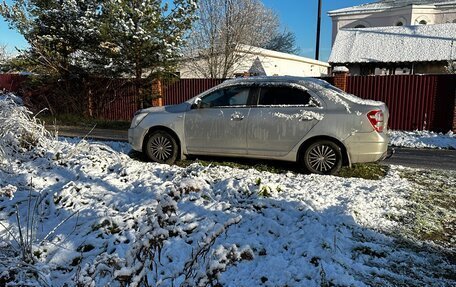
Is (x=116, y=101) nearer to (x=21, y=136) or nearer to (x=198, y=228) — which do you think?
(x=21, y=136)

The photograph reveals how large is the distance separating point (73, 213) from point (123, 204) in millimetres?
596

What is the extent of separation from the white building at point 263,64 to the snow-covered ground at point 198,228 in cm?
1858

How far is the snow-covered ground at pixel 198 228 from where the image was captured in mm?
3262

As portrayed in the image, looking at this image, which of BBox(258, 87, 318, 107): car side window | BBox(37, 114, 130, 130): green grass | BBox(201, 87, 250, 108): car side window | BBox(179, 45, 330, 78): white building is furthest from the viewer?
BBox(179, 45, 330, 78): white building

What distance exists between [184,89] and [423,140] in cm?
985

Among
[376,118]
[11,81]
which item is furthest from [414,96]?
[11,81]

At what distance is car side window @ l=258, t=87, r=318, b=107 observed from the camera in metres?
6.49

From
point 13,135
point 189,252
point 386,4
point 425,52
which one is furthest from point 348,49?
point 189,252

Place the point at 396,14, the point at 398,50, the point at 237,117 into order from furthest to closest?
the point at 396,14, the point at 398,50, the point at 237,117

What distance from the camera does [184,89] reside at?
16.9 meters

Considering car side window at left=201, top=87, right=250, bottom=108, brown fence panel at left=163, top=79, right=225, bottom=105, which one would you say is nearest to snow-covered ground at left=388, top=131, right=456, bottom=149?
car side window at left=201, top=87, right=250, bottom=108

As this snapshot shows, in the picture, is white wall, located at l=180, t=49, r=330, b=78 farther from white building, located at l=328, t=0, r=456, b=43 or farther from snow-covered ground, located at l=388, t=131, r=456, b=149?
snow-covered ground, located at l=388, t=131, r=456, b=149

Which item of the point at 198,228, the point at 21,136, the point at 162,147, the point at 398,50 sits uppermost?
the point at 398,50

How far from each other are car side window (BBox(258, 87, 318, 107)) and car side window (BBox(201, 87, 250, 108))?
311 millimetres
